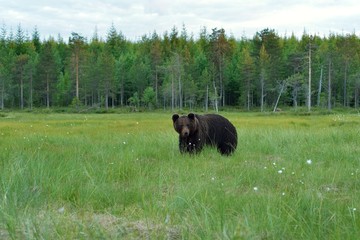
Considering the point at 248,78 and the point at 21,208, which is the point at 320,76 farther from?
the point at 21,208

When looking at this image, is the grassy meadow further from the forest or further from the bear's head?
the forest

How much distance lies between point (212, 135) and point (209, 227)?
6.93 m

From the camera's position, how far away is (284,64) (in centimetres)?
7744

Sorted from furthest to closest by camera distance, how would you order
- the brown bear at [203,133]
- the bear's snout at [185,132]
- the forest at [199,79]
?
the forest at [199,79], the brown bear at [203,133], the bear's snout at [185,132]

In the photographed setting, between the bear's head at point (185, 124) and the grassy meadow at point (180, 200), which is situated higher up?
the bear's head at point (185, 124)

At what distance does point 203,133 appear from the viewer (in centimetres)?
986

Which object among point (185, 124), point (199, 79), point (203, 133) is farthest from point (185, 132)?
point (199, 79)

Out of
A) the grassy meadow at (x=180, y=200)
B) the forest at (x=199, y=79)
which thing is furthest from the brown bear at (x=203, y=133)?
the forest at (x=199, y=79)

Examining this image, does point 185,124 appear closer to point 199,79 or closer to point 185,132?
point 185,132

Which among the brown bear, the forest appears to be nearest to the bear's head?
the brown bear

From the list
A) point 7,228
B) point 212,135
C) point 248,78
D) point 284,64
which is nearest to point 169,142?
point 212,135

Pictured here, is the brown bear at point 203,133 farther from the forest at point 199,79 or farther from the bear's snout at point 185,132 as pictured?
the forest at point 199,79

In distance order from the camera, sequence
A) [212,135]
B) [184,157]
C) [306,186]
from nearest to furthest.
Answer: [306,186] < [184,157] < [212,135]

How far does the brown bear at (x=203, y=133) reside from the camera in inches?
367
